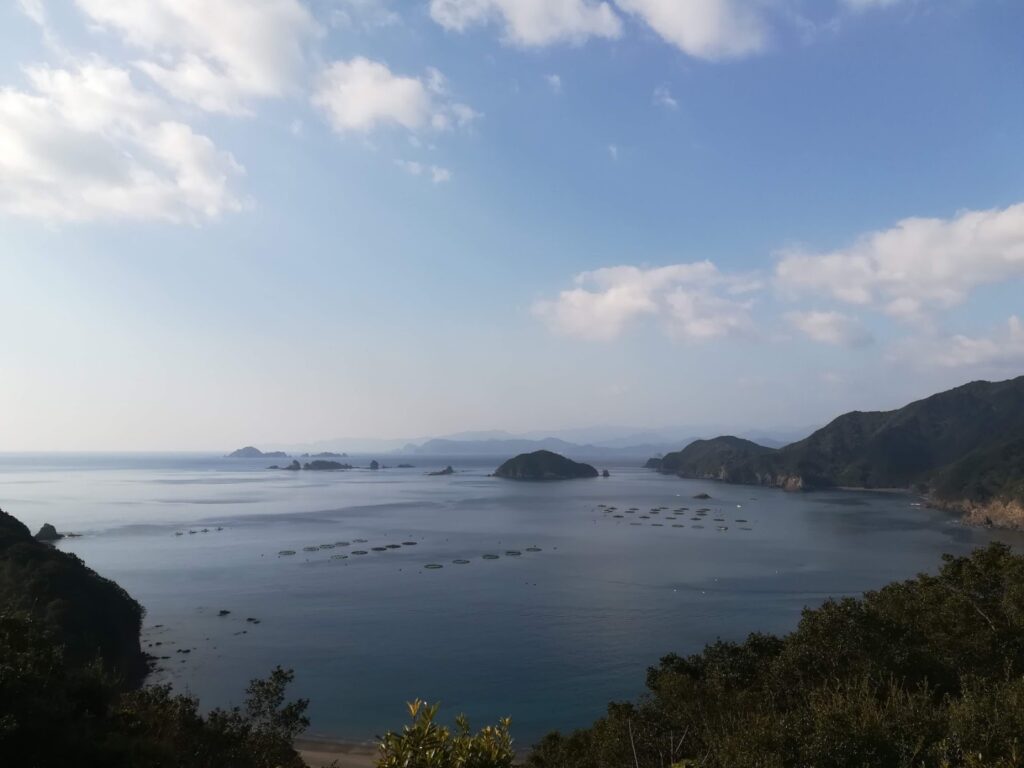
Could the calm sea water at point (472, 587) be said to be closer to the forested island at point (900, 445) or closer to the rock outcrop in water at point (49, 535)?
the rock outcrop in water at point (49, 535)

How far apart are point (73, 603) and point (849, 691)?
28.7 m

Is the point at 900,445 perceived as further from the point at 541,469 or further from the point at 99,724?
the point at 99,724

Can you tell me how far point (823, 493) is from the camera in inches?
4481

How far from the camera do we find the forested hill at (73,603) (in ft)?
80.4

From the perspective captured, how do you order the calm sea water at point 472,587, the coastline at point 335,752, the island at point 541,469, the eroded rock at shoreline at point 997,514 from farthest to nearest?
the island at point 541,469, the eroded rock at shoreline at point 997,514, the calm sea water at point 472,587, the coastline at point 335,752

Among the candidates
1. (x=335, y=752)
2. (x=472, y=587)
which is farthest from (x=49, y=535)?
(x=335, y=752)

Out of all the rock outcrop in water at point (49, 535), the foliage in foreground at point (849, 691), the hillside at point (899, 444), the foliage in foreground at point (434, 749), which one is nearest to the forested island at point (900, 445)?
the hillside at point (899, 444)

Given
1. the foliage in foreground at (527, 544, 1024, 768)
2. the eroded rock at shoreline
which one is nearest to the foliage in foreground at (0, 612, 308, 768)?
the foliage in foreground at (527, 544, 1024, 768)

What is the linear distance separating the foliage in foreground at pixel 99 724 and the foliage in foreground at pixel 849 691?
6462 mm

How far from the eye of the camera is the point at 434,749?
473 cm

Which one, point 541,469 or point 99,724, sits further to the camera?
point 541,469

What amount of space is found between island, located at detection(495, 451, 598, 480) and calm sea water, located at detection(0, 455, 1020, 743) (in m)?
62.7

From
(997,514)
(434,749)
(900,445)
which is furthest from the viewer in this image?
(900,445)

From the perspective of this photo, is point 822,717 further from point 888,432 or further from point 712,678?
point 888,432
